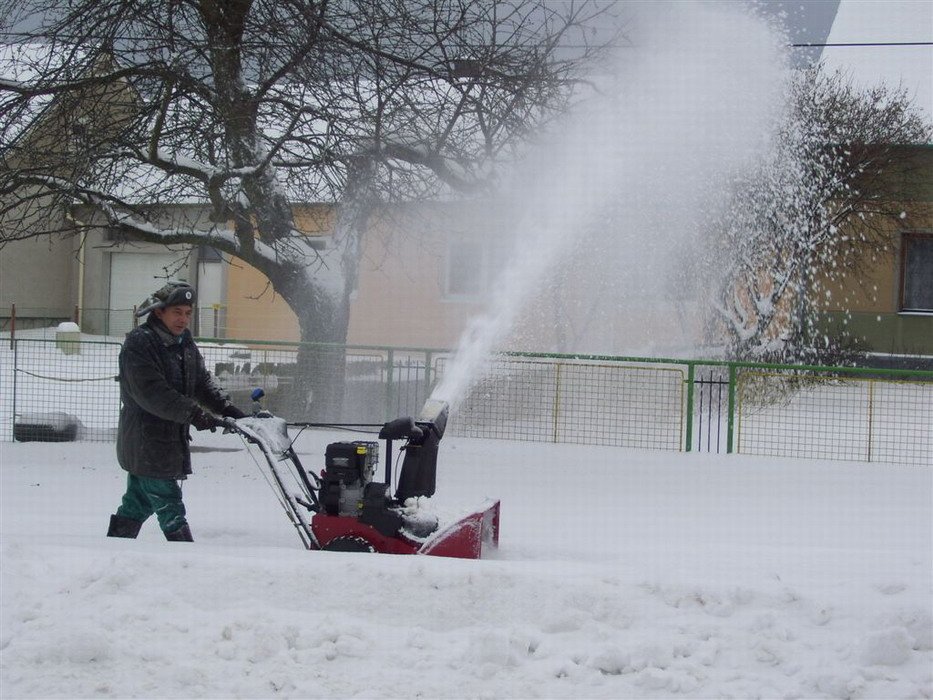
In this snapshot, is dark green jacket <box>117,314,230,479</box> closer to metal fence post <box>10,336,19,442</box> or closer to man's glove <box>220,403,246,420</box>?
man's glove <box>220,403,246,420</box>

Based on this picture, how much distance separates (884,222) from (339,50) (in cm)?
1442

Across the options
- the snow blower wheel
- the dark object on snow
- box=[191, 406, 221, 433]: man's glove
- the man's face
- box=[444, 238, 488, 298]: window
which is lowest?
the snow blower wheel

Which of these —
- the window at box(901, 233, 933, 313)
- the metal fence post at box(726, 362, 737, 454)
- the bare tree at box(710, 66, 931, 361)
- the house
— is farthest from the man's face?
the window at box(901, 233, 933, 313)

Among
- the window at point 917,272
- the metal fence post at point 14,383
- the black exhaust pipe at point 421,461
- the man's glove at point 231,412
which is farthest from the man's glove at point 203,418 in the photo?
the window at point 917,272

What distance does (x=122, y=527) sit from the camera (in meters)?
5.69

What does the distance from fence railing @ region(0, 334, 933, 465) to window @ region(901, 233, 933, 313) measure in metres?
10.6

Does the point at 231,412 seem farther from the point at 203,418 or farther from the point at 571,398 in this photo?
the point at 571,398

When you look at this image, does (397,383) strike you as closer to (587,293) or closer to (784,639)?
(587,293)

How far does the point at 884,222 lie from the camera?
2002cm

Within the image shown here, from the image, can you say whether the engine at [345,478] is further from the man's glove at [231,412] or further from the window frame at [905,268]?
the window frame at [905,268]

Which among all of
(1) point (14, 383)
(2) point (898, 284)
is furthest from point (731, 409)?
(2) point (898, 284)

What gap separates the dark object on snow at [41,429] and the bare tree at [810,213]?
9.67 m

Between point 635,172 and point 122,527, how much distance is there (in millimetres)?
9304

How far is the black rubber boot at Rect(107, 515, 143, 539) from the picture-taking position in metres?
5.68
